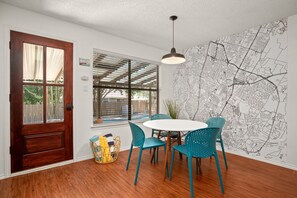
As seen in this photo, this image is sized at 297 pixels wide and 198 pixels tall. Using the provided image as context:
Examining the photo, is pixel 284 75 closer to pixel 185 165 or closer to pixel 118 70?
pixel 185 165

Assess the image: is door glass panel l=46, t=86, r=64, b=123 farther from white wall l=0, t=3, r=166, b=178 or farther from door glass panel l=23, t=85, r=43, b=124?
white wall l=0, t=3, r=166, b=178

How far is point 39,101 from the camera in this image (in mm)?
2379

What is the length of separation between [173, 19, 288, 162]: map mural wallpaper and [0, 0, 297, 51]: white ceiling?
1.10 feet

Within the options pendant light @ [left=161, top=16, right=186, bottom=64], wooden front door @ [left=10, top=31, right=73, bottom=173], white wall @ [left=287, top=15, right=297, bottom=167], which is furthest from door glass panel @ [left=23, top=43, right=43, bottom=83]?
white wall @ [left=287, top=15, right=297, bottom=167]

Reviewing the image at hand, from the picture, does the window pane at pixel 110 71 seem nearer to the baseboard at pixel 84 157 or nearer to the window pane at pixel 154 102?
the window pane at pixel 154 102

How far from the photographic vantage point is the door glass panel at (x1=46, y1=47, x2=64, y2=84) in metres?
2.45

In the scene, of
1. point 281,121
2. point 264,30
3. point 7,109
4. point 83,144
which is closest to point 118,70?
point 83,144

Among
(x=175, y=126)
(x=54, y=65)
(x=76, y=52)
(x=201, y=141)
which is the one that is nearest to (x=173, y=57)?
(x=175, y=126)

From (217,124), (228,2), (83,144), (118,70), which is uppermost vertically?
(228,2)

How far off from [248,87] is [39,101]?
3.91 m

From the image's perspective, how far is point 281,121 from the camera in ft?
8.27

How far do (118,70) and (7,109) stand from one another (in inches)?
83.7

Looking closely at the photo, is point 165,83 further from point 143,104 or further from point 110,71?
point 110,71

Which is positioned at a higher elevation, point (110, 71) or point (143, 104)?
point (110, 71)
